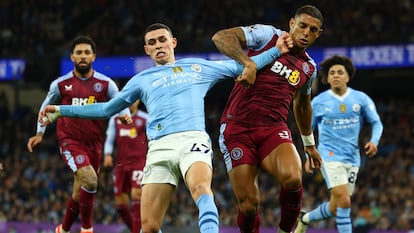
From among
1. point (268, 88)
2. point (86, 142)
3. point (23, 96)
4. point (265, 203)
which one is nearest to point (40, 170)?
point (23, 96)

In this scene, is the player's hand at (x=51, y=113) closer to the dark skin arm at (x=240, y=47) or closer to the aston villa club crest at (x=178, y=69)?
the aston villa club crest at (x=178, y=69)

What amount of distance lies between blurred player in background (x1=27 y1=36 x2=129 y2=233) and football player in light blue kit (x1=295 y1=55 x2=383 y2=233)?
2.80 m

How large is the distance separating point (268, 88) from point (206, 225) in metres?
1.78

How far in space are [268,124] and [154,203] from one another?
143 centimetres

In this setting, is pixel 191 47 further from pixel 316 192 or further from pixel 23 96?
pixel 23 96

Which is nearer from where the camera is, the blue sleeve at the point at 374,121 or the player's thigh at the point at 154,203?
the player's thigh at the point at 154,203

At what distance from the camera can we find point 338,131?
11.1 m


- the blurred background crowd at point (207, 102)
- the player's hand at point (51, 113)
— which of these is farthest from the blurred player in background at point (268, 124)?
the blurred background crowd at point (207, 102)

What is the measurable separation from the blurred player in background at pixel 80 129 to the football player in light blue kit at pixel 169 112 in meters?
2.84

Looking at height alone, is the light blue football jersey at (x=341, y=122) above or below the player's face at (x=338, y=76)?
below

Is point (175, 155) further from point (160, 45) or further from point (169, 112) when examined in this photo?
point (160, 45)

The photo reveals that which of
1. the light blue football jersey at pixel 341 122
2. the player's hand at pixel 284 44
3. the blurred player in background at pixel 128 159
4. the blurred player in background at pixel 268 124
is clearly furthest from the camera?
the blurred player in background at pixel 128 159

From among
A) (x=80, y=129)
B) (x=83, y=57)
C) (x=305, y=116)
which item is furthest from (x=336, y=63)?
(x=80, y=129)

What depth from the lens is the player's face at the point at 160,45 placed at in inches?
301
